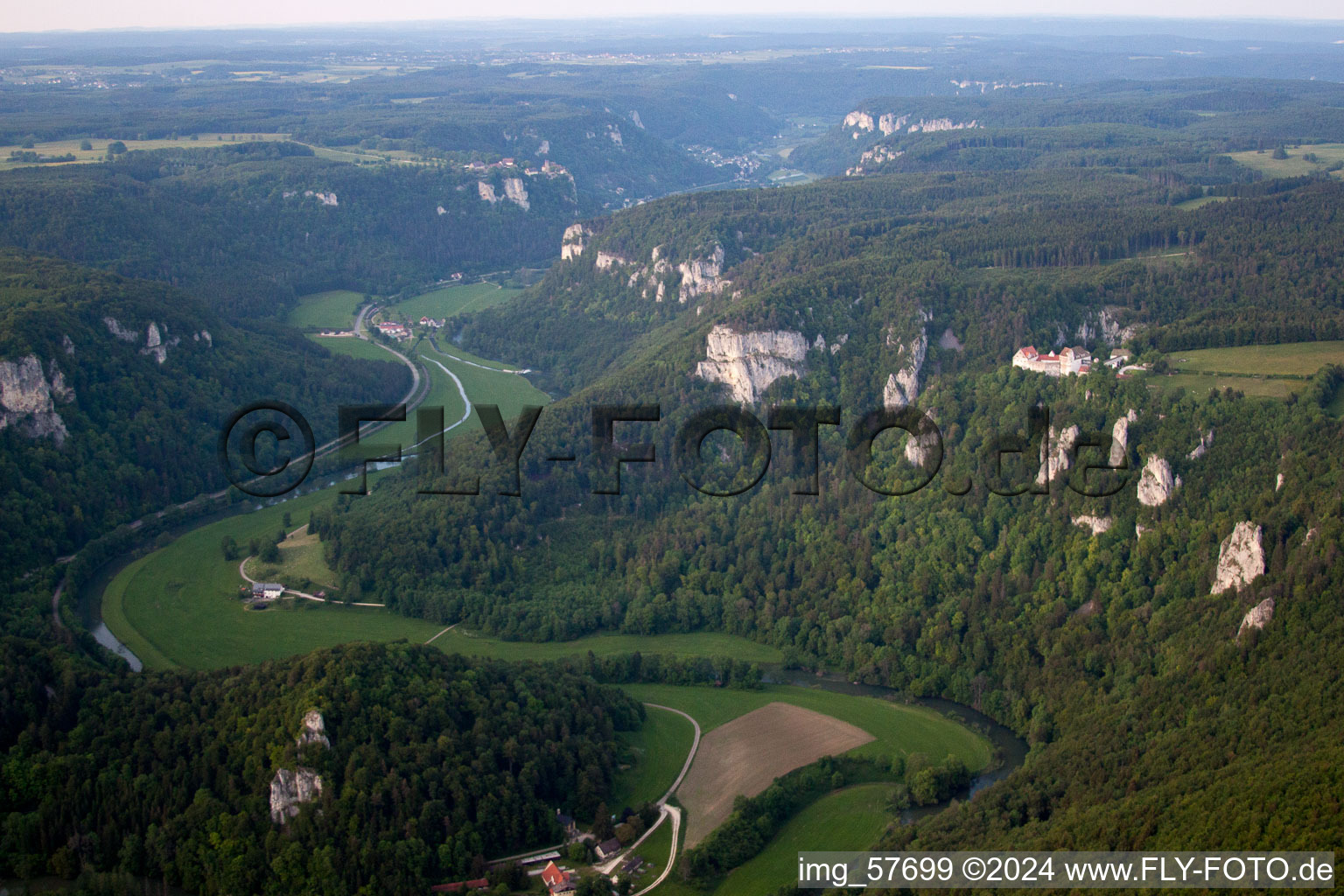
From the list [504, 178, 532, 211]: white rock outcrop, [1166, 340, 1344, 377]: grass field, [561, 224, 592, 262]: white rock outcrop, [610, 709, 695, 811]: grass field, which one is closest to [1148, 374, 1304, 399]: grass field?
[1166, 340, 1344, 377]: grass field

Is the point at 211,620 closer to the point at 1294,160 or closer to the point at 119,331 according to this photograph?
the point at 119,331

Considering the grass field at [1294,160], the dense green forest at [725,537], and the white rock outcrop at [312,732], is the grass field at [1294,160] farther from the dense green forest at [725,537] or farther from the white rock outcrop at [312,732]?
the white rock outcrop at [312,732]

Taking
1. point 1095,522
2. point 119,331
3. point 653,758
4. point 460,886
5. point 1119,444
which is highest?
point 119,331

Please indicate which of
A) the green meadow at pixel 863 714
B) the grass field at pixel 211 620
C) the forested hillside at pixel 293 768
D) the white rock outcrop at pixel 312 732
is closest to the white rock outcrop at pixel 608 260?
the grass field at pixel 211 620

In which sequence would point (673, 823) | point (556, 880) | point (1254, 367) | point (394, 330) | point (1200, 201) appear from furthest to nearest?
point (394, 330)
point (1200, 201)
point (1254, 367)
point (673, 823)
point (556, 880)

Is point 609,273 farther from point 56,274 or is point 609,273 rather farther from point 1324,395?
point 1324,395

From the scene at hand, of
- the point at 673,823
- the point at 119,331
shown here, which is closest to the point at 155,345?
the point at 119,331
